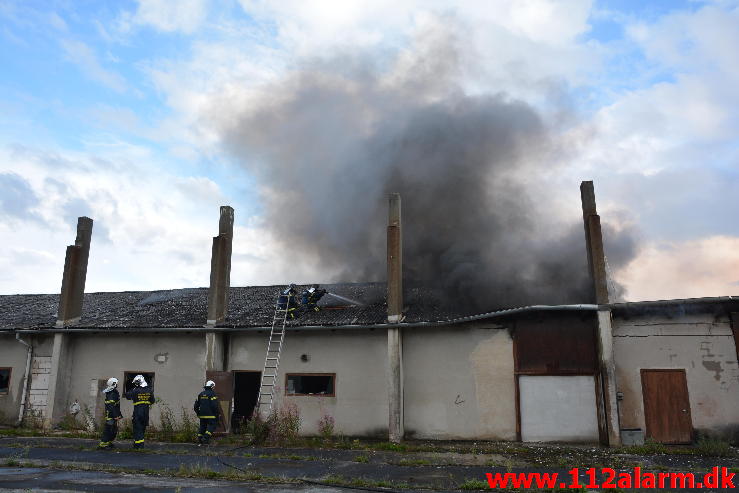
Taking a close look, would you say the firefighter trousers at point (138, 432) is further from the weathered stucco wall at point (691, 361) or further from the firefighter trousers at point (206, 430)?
the weathered stucco wall at point (691, 361)

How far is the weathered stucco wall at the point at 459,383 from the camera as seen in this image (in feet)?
39.2

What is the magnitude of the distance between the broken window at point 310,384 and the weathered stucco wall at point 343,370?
4.3 inches

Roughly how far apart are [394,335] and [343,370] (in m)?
1.71

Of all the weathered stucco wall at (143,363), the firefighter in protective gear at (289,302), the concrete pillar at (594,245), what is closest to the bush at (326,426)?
the firefighter in protective gear at (289,302)

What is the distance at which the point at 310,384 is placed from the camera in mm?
13305

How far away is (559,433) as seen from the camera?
11.5 metres

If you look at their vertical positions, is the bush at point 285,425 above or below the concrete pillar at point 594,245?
below

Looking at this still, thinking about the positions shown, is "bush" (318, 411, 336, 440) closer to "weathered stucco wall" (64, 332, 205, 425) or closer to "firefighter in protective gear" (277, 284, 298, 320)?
"firefighter in protective gear" (277, 284, 298, 320)

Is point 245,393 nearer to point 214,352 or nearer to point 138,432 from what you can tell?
point 214,352

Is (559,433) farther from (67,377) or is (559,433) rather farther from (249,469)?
(67,377)

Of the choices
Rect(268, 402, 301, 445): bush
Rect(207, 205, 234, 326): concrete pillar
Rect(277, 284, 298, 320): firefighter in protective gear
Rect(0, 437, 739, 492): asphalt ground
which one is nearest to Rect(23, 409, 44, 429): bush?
Rect(0, 437, 739, 492): asphalt ground

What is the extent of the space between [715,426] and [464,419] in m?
5.16

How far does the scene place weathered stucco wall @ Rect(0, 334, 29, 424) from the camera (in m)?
14.9

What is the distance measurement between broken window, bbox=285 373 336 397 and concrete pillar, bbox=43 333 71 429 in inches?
252
